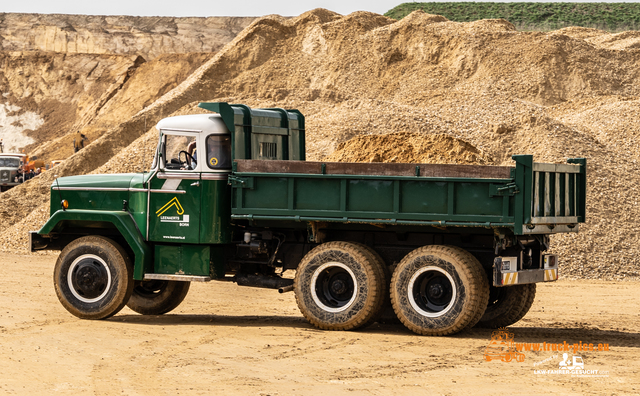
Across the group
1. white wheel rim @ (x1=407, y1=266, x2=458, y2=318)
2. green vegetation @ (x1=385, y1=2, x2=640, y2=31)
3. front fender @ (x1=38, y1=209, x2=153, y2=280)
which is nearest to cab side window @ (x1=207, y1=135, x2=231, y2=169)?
front fender @ (x1=38, y1=209, x2=153, y2=280)

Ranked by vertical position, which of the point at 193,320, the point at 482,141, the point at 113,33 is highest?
the point at 113,33

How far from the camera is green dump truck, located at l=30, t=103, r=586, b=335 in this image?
10617mm

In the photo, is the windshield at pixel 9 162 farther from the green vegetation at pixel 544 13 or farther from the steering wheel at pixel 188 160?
the green vegetation at pixel 544 13

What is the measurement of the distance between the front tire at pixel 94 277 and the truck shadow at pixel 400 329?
0.44 m

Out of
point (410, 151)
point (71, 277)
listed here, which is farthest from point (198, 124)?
point (410, 151)

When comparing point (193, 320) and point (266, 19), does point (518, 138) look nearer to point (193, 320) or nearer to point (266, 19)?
point (193, 320)

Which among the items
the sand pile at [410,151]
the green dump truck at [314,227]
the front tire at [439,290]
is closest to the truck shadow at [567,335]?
the green dump truck at [314,227]

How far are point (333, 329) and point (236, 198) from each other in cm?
220

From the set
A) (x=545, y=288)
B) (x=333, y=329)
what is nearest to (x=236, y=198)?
(x=333, y=329)

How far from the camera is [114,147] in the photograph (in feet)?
131

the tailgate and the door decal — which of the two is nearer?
the tailgate

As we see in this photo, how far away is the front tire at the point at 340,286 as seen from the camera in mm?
11016

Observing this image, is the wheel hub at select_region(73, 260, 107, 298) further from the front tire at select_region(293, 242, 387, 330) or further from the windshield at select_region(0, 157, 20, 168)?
the windshield at select_region(0, 157, 20, 168)

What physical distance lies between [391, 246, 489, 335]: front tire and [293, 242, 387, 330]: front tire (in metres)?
0.30
